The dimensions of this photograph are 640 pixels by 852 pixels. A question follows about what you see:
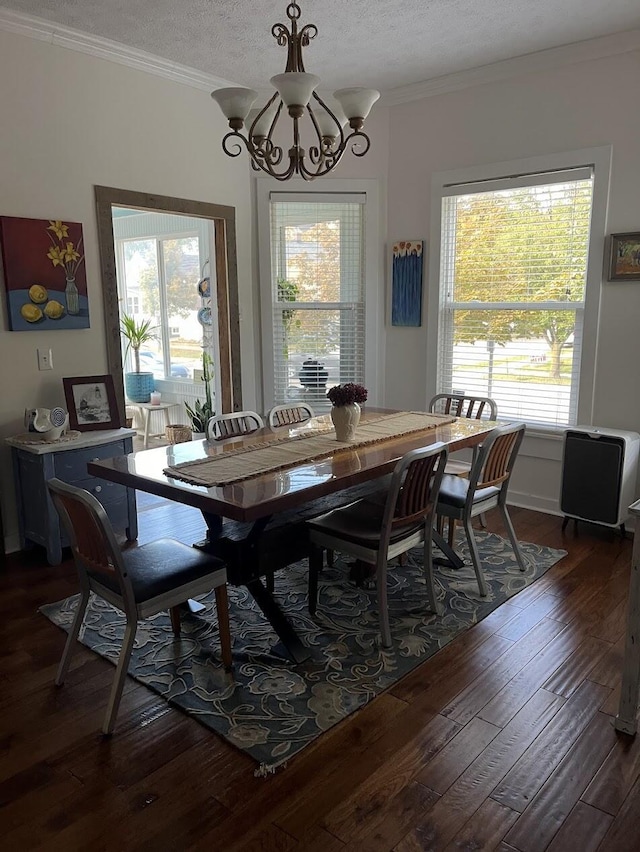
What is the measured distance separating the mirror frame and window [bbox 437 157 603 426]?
1.56 m

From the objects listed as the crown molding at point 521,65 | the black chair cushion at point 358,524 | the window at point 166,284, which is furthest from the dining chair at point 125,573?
the window at point 166,284

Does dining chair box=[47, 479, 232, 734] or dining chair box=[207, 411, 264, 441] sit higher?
dining chair box=[207, 411, 264, 441]

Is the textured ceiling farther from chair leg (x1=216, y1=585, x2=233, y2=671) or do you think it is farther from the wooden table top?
chair leg (x1=216, y1=585, x2=233, y2=671)

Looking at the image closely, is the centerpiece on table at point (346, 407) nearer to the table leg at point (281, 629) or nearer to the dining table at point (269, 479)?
the dining table at point (269, 479)

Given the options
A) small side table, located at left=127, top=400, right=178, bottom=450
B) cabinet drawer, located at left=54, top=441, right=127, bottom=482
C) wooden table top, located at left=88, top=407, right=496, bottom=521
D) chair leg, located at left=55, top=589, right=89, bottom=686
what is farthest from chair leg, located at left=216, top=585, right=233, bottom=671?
small side table, located at left=127, top=400, right=178, bottom=450

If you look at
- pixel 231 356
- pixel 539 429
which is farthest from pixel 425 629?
pixel 231 356

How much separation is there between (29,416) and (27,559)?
0.82 meters

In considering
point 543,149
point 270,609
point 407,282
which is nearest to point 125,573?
point 270,609

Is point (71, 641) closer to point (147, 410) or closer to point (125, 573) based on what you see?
point (125, 573)

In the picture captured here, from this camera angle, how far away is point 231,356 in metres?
4.93

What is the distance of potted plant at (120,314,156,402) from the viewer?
7086 mm

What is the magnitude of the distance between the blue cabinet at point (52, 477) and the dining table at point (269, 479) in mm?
826

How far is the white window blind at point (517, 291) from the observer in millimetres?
4160

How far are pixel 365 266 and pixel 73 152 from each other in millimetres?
2213
